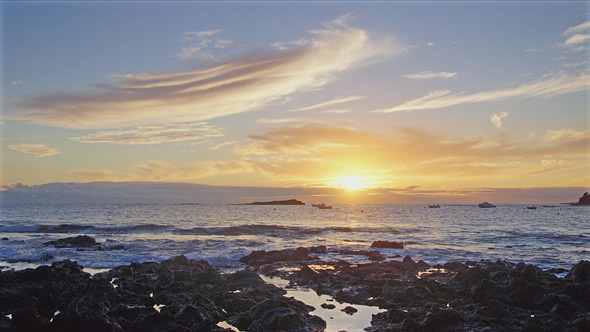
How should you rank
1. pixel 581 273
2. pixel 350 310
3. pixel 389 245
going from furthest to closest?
pixel 389 245, pixel 581 273, pixel 350 310

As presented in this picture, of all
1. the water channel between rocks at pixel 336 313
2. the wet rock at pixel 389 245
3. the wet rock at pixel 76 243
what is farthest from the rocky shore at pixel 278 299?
the wet rock at pixel 76 243

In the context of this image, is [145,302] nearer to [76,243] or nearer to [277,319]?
[277,319]

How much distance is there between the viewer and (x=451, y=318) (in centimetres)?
1270

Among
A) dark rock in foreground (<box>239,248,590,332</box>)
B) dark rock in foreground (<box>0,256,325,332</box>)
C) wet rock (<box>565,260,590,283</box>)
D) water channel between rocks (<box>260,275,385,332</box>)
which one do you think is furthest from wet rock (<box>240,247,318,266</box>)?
wet rock (<box>565,260,590,283</box>)

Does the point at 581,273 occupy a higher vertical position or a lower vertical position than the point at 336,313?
higher

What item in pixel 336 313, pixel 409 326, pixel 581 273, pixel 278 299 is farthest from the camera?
pixel 581 273

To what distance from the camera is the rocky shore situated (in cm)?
1230

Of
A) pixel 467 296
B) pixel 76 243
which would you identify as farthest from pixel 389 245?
pixel 76 243

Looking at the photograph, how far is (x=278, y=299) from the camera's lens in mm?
14680

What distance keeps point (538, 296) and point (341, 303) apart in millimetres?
7747

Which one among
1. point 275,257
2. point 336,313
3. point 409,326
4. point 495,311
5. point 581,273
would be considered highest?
point 581,273

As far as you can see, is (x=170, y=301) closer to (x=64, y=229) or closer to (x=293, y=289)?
(x=293, y=289)

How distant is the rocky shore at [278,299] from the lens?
12.3 metres

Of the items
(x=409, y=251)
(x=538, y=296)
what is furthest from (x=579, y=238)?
(x=538, y=296)
